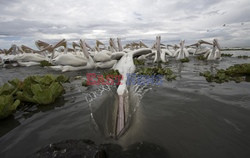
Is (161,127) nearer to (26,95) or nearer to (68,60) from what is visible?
(26,95)

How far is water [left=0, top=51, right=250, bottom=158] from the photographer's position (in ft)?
6.10

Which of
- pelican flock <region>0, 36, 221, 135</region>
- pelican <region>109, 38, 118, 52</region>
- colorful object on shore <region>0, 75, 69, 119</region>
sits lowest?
colorful object on shore <region>0, 75, 69, 119</region>

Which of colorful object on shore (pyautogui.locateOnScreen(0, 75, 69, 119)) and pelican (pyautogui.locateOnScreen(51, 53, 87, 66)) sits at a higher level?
pelican (pyautogui.locateOnScreen(51, 53, 87, 66))

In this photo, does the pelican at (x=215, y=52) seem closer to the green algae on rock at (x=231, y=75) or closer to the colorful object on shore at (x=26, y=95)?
the green algae on rock at (x=231, y=75)

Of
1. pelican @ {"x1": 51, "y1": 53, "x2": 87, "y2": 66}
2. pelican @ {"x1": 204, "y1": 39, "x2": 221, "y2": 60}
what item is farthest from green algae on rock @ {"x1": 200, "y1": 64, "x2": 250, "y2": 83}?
pelican @ {"x1": 204, "y1": 39, "x2": 221, "y2": 60}

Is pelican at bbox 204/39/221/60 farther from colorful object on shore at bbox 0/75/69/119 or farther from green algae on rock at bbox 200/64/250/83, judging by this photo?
colorful object on shore at bbox 0/75/69/119

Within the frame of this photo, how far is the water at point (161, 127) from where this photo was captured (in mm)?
1858

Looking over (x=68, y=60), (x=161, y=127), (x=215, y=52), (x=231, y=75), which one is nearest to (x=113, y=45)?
(x=68, y=60)

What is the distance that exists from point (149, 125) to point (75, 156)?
1.24 m

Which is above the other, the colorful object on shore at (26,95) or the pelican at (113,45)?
the pelican at (113,45)

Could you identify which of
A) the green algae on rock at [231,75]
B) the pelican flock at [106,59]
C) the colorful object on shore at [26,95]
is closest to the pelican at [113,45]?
the pelican flock at [106,59]

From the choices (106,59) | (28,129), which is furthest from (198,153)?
(106,59)

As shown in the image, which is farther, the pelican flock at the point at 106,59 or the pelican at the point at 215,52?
the pelican at the point at 215,52

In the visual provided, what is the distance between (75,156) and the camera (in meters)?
1.54
